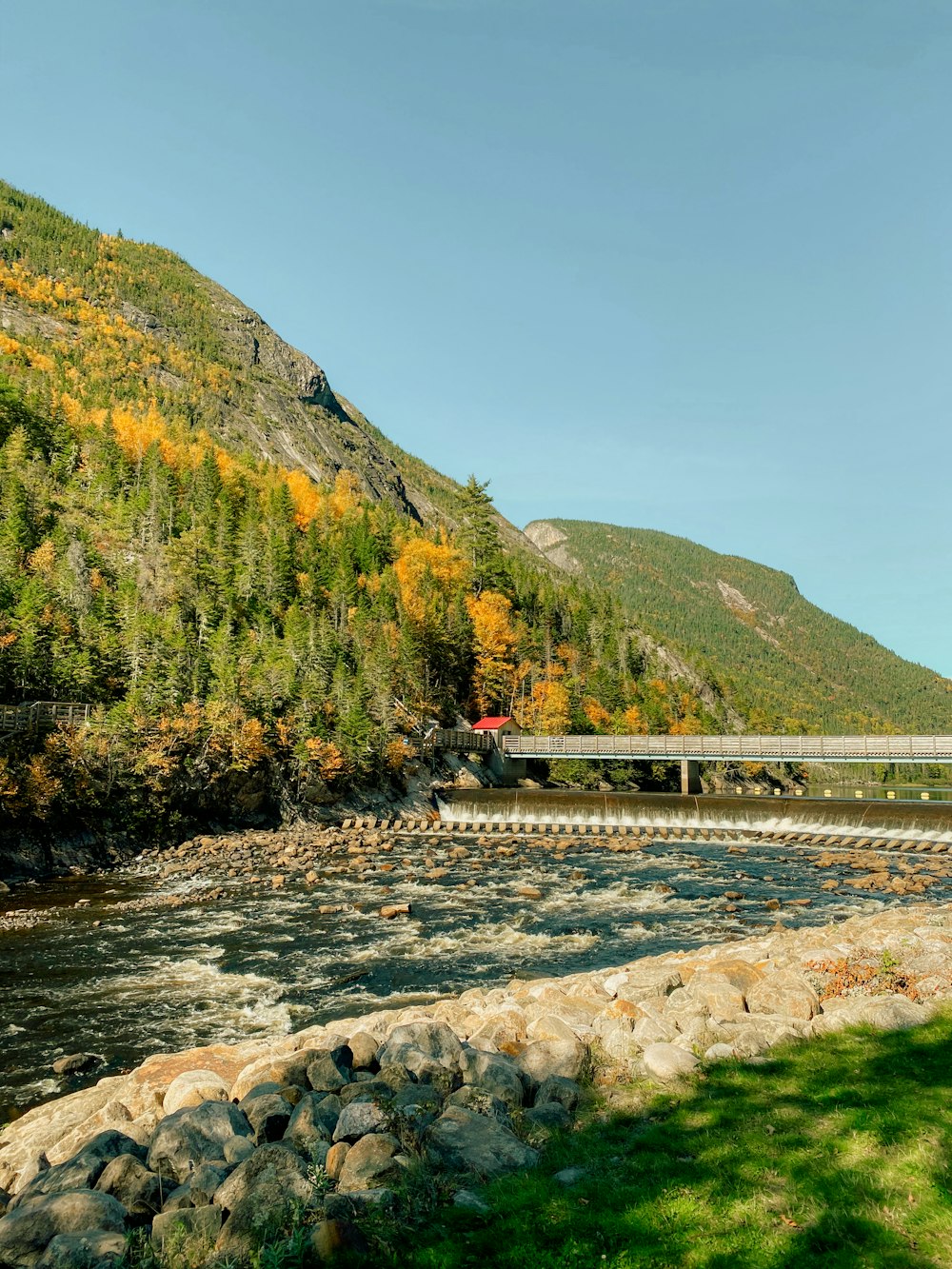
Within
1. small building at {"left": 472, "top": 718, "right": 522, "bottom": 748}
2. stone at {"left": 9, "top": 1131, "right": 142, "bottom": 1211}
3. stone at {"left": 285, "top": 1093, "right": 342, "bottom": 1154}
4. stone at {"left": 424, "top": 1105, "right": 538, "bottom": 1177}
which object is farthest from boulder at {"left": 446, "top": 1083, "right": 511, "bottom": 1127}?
small building at {"left": 472, "top": 718, "right": 522, "bottom": 748}

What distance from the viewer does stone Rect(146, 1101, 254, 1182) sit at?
791 centimetres

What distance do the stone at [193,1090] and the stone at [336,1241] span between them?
16.3ft

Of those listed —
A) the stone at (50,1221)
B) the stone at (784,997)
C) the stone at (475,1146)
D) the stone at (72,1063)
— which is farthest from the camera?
the stone at (72,1063)

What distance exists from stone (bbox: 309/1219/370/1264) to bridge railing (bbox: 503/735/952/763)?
5421 cm

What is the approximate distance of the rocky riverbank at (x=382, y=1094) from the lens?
6676 millimetres

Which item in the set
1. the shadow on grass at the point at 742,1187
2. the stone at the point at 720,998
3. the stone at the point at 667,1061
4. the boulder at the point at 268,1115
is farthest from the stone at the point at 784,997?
the boulder at the point at 268,1115

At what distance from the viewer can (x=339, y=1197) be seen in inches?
253

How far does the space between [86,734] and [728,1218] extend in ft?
148

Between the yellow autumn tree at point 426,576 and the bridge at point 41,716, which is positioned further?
the yellow autumn tree at point 426,576

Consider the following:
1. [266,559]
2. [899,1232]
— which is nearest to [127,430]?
[266,559]

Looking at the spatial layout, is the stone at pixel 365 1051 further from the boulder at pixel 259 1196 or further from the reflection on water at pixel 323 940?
the reflection on water at pixel 323 940

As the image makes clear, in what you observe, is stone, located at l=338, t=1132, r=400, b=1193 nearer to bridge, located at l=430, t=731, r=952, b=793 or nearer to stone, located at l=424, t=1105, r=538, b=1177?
stone, located at l=424, t=1105, r=538, b=1177

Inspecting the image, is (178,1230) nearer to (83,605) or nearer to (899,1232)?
(899,1232)

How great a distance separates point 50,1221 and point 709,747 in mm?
65333
